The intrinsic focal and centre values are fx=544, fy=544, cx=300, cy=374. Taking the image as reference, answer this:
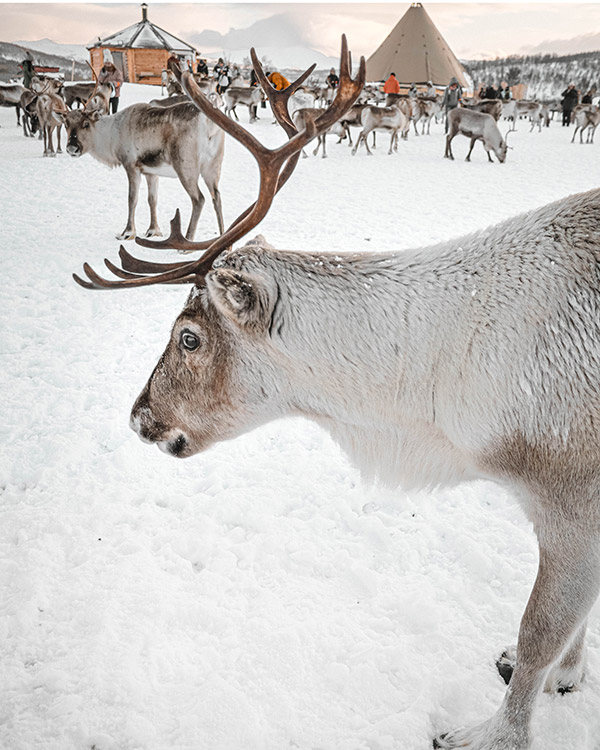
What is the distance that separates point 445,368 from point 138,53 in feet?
111

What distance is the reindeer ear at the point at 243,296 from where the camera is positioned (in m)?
1.39

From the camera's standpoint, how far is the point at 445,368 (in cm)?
140

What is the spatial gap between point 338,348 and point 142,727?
4.10ft

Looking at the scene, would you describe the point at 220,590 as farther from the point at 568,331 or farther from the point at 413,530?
the point at 568,331

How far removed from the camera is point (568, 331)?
1273 millimetres

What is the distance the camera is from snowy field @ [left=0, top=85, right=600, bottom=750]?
1.64 metres

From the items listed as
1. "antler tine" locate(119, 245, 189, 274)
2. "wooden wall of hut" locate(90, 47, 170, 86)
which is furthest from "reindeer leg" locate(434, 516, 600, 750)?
"wooden wall of hut" locate(90, 47, 170, 86)

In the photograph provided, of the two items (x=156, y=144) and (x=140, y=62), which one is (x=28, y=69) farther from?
(x=140, y=62)

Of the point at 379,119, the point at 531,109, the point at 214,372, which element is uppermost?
the point at 531,109

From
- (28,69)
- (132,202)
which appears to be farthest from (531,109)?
(132,202)

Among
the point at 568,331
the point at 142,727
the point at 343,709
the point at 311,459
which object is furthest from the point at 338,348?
the point at 311,459

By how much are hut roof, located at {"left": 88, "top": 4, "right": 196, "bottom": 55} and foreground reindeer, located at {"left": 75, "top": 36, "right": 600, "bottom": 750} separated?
33163 millimetres

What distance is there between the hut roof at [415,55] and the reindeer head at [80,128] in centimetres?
4114

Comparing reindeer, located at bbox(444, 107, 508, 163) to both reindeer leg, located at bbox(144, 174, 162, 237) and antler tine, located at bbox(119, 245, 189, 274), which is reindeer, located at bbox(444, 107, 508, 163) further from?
antler tine, located at bbox(119, 245, 189, 274)
